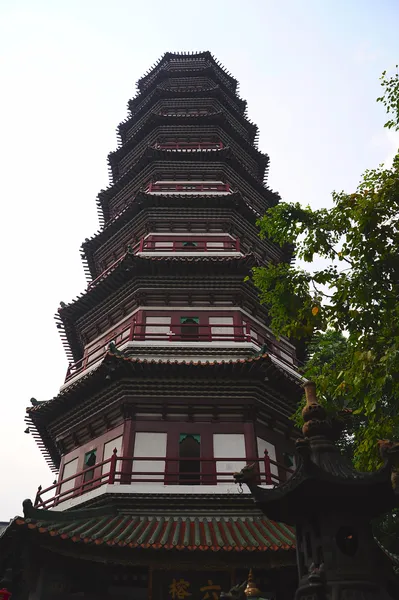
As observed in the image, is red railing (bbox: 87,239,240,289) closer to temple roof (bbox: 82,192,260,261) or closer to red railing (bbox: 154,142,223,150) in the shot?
temple roof (bbox: 82,192,260,261)

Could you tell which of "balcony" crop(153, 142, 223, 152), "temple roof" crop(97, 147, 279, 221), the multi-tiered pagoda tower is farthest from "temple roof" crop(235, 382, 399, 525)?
"balcony" crop(153, 142, 223, 152)

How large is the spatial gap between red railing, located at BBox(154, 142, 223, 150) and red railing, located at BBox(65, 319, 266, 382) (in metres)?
9.83

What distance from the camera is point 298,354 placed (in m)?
19.8

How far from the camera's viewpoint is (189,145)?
23.1 metres

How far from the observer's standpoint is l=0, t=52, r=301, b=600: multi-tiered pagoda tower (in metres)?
9.91

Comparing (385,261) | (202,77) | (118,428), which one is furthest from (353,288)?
(202,77)

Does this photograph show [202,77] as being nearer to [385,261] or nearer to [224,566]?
[385,261]

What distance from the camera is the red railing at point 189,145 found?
2278 centimetres

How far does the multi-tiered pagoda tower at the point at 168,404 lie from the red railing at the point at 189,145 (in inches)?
4.0

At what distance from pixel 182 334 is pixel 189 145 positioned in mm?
11229

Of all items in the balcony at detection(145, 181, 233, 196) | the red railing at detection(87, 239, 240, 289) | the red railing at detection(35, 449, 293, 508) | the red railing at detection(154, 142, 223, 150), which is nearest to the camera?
the red railing at detection(35, 449, 293, 508)

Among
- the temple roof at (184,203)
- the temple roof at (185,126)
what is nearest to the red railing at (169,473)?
the temple roof at (184,203)

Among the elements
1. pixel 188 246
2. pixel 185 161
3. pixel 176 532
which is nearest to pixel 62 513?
pixel 176 532

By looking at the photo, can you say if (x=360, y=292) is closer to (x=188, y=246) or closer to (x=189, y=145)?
(x=188, y=246)
